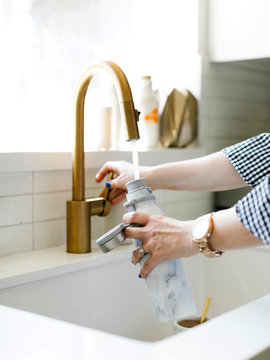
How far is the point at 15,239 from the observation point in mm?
1351

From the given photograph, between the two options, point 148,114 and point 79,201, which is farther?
point 148,114

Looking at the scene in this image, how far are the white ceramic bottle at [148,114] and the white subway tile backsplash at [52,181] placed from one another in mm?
411

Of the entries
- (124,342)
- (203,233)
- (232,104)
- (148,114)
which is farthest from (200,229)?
(232,104)

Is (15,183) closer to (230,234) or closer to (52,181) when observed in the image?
(52,181)

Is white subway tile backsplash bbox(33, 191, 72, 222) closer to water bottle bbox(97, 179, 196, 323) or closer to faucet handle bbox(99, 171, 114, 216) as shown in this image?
faucet handle bbox(99, 171, 114, 216)

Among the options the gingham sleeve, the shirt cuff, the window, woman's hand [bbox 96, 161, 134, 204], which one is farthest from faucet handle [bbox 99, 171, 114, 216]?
the shirt cuff

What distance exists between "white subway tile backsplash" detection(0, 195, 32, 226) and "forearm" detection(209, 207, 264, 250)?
522 mm

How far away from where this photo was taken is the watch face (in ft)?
3.25

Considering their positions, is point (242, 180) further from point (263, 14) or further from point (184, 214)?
point (263, 14)

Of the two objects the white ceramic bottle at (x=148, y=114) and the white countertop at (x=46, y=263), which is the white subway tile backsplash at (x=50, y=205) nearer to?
the white countertop at (x=46, y=263)

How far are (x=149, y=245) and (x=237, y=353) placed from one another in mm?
357

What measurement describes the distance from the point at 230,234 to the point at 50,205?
0.58 meters

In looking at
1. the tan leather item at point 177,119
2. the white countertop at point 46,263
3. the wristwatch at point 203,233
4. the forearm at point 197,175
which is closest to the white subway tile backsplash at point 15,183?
the white countertop at point 46,263

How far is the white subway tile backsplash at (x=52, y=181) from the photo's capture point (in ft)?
4.57
